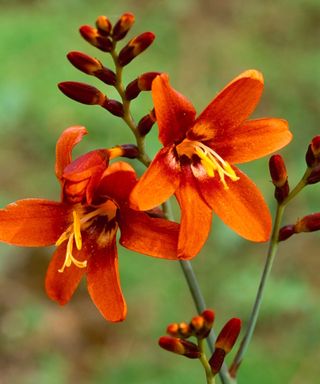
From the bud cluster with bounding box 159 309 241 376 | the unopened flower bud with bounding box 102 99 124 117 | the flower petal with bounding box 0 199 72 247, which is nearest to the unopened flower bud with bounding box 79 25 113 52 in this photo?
the unopened flower bud with bounding box 102 99 124 117

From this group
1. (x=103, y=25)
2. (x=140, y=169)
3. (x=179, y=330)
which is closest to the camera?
(x=179, y=330)

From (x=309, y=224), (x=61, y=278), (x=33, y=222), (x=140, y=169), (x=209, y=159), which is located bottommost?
(x=140, y=169)

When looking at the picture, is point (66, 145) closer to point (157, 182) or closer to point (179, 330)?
point (157, 182)

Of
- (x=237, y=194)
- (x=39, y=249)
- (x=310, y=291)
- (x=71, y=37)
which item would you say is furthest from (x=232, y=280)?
(x=71, y=37)

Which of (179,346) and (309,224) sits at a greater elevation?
(309,224)

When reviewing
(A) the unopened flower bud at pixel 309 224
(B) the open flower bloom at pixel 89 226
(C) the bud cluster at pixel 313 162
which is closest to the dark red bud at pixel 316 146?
(C) the bud cluster at pixel 313 162

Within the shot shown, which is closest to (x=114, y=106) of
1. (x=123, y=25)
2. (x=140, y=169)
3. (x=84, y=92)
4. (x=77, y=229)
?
(x=84, y=92)
